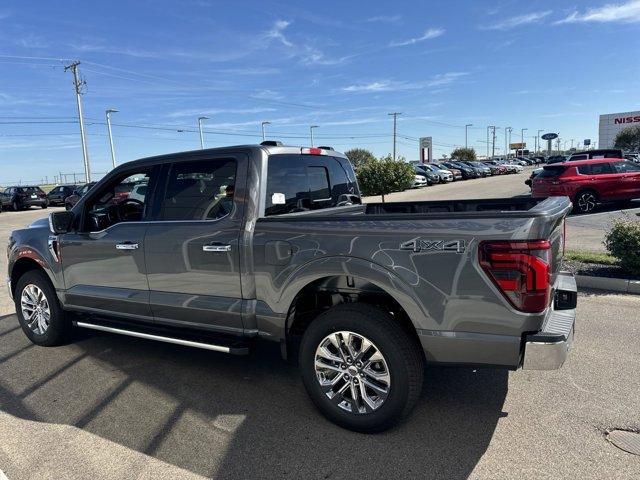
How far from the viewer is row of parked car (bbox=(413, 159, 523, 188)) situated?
36.4 metres

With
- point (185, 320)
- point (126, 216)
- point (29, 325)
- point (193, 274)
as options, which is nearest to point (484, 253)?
point (193, 274)

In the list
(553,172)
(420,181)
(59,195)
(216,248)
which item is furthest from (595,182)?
(59,195)

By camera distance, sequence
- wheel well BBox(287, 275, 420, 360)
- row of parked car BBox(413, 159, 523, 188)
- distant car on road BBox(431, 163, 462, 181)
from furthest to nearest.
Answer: distant car on road BBox(431, 163, 462, 181) < row of parked car BBox(413, 159, 523, 188) < wheel well BBox(287, 275, 420, 360)

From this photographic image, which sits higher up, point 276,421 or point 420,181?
point 420,181

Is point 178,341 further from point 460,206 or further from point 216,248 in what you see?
point 460,206

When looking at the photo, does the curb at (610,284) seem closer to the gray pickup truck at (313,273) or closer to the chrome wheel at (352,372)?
the gray pickup truck at (313,273)

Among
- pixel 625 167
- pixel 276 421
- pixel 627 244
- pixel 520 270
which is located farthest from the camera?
pixel 625 167

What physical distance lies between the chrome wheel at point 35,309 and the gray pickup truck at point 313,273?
26 mm

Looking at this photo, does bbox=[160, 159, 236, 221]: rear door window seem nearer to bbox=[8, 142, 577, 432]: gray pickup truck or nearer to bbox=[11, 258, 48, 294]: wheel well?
bbox=[8, 142, 577, 432]: gray pickup truck

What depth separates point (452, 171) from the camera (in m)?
41.9

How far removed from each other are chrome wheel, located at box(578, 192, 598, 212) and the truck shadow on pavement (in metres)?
13.0

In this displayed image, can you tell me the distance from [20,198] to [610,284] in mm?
35449

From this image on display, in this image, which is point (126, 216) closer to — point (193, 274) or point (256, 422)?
point (193, 274)

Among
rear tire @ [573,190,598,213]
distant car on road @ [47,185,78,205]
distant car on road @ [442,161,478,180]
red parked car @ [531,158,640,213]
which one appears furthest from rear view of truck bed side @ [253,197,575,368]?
distant car on road @ [442,161,478,180]
